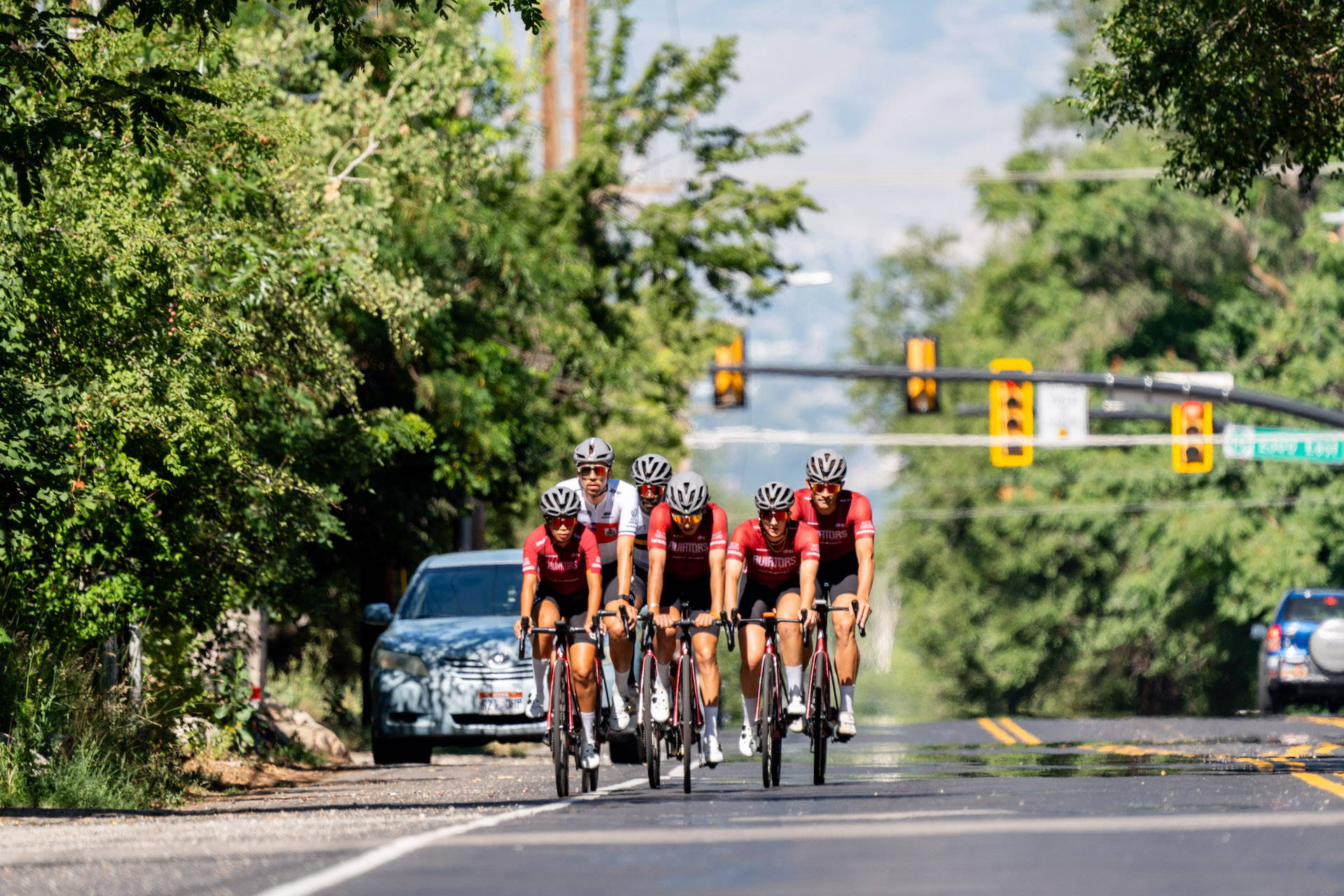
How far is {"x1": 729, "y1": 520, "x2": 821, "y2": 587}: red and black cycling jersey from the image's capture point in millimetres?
15242

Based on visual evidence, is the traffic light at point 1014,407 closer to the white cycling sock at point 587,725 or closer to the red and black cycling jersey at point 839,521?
the red and black cycling jersey at point 839,521

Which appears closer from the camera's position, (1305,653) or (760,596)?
(760,596)

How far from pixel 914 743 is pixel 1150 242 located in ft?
117

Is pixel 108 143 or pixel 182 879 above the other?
pixel 108 143

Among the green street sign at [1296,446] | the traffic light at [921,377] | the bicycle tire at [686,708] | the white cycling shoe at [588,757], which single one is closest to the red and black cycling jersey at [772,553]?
the bicycle tire at [686,708]

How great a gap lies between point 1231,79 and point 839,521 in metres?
5.22

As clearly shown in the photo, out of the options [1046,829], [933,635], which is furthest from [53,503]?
[933,635]

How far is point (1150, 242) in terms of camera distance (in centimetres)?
5719

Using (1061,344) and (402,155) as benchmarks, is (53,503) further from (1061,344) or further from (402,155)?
(1061,344)

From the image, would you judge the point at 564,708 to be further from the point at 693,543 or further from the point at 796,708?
the point at 796,708

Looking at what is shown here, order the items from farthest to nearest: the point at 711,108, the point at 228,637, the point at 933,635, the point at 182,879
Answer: the point at 933,635 < the point at 711,108 < the point at 228,637 < the point at 182,879

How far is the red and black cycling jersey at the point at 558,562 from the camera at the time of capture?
1495cm

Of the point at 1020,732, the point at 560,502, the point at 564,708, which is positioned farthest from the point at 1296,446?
the point at 560,502

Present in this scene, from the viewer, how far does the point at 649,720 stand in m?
15.0
